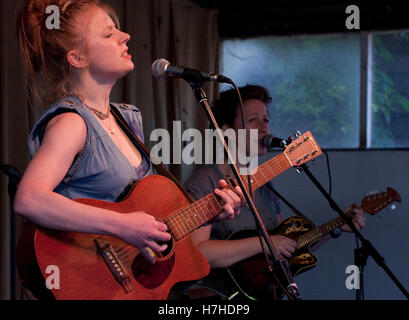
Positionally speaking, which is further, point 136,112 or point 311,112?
point 311,112

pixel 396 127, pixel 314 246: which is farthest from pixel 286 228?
pixel 396 127

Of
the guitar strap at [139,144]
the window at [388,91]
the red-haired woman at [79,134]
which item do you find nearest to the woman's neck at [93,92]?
the red-haired woman at [79,134]

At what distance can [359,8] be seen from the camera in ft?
12.7

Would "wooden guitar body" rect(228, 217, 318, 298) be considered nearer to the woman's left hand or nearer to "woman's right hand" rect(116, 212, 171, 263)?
the woman's left hand

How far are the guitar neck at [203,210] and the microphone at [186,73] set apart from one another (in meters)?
0.50

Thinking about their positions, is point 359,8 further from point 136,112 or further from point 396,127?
point 136,112

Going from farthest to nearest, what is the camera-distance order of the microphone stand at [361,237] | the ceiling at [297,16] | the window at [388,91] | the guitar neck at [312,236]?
the window at [388,91] < the ceiling at [297,16] < the guitar neck at [312,236] < the microphone stand at [361,237]

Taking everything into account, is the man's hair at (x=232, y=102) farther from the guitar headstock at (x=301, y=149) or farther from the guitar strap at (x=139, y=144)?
the guitar strap at (x=139, y=144)

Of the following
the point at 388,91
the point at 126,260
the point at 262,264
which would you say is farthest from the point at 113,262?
the point at 388,91

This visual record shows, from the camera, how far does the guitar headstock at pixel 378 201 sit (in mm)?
2910

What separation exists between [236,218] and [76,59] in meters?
1.37

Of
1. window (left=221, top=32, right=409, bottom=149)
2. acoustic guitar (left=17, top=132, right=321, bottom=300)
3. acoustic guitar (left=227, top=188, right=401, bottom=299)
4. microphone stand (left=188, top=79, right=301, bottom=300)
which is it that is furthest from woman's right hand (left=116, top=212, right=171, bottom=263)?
window (left=221, top=32, right=409, bottom=149)

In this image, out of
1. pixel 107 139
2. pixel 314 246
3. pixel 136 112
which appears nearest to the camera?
pixel 107 139
